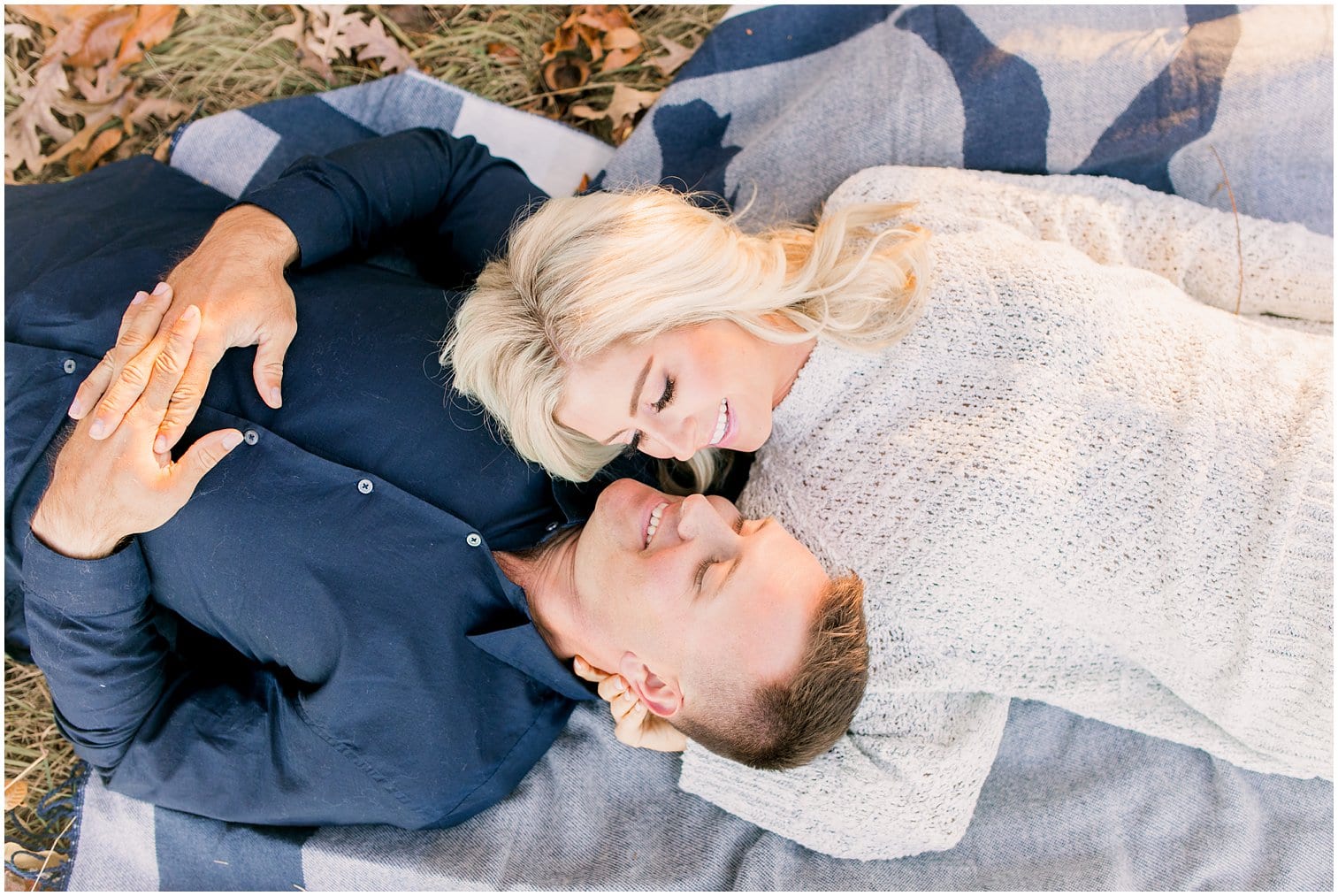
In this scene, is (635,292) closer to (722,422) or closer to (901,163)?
(722,422)

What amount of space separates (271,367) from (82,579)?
29.1 inches

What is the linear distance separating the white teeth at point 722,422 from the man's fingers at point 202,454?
48.8 inches

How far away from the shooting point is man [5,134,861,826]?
2379mm

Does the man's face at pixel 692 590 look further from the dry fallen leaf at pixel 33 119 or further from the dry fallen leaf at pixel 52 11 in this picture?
the dry fallen leaf at pixel 52 11

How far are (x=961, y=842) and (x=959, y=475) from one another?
1.25 metres

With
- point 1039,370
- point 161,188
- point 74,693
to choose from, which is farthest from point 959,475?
point 161,188

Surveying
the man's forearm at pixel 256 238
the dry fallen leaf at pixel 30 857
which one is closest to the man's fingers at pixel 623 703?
the man's forearm at pixel 256 238

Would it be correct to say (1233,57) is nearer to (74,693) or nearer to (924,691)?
(924,691)

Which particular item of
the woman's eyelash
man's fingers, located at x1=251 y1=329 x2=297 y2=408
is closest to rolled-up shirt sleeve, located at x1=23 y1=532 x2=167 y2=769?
man's fingers, located at x1=251 y1=329 x2=297 y2=408

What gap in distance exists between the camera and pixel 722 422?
8.09ft

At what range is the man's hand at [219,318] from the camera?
2.35 metres

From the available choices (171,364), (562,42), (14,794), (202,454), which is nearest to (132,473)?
(202,454)

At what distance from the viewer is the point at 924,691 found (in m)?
2.72

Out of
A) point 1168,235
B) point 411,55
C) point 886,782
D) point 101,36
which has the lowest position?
point 886,782
